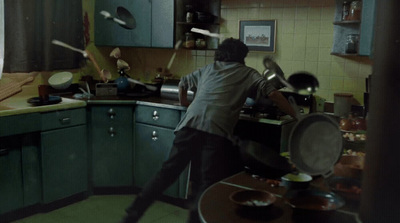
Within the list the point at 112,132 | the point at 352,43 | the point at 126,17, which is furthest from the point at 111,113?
the point at 352,43

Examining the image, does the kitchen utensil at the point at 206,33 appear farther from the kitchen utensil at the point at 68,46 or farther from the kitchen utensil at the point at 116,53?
the kitchen utensil at the point at 68,46

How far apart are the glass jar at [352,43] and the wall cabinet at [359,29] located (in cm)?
2

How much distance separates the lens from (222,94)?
A: 5.25 ft

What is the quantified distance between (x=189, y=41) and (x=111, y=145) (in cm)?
64

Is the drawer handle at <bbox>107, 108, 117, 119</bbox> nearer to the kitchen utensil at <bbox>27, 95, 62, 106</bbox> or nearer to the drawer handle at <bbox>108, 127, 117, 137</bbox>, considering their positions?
the drawer handle at <bbox>108, 127, 117, 137</bbox>

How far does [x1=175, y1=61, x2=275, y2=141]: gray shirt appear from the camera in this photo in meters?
1.56

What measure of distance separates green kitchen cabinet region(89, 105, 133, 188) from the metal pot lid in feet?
4.79

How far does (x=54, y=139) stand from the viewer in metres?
1.97

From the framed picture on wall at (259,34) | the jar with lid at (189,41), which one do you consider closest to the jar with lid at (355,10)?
the framed picture on wall at (259,34)

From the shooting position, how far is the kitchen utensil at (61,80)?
7.37 ft

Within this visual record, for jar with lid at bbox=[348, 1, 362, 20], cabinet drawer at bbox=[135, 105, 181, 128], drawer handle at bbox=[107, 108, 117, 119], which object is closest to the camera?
jar with lid at bbox=[348, 1, 362, 20]

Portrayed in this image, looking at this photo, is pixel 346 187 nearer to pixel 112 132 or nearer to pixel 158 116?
pixel 158 116

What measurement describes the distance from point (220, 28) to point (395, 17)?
1838mm

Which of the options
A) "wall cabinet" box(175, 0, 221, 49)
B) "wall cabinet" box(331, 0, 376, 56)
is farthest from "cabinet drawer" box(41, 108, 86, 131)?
"wall cabinet" box(331, 0, 376, 56)
